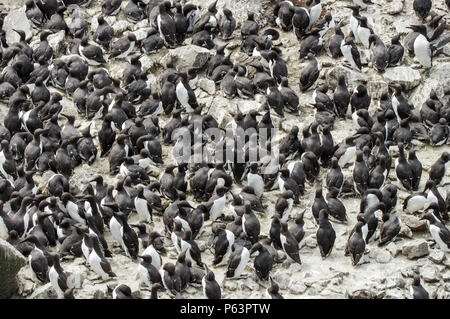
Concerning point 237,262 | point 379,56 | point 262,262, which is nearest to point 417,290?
point 262,262

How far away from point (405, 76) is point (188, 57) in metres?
4.87

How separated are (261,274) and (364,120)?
524 centimetres

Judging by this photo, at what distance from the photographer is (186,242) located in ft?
64.0

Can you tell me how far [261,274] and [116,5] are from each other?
401 inches

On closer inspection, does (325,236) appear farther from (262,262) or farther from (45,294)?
(45,294)

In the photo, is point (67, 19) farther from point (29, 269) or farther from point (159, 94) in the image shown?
point (29, 269)

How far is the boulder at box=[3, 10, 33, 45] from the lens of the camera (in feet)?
89.1

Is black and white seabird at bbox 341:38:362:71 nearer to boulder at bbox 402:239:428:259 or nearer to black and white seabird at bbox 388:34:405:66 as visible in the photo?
black and white seabird at bbox 388:34:405:66

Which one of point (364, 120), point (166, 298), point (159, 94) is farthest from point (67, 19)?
point (166, 298)

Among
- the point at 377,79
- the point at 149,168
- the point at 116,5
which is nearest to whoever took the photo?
the point at 149,168

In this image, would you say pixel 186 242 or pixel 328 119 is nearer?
pixel 186 242

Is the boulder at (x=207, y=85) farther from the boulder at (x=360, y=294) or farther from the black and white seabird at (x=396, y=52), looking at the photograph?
the boulder at (x=360, y=294)

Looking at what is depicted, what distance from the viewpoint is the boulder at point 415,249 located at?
1954 centimetres

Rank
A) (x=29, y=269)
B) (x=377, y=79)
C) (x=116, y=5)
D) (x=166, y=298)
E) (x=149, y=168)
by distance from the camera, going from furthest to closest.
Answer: (x=116, y=5)
(x=377, y=79)
(x=149, y=168)
(x=29, y=269)
(x=166, y=298)
